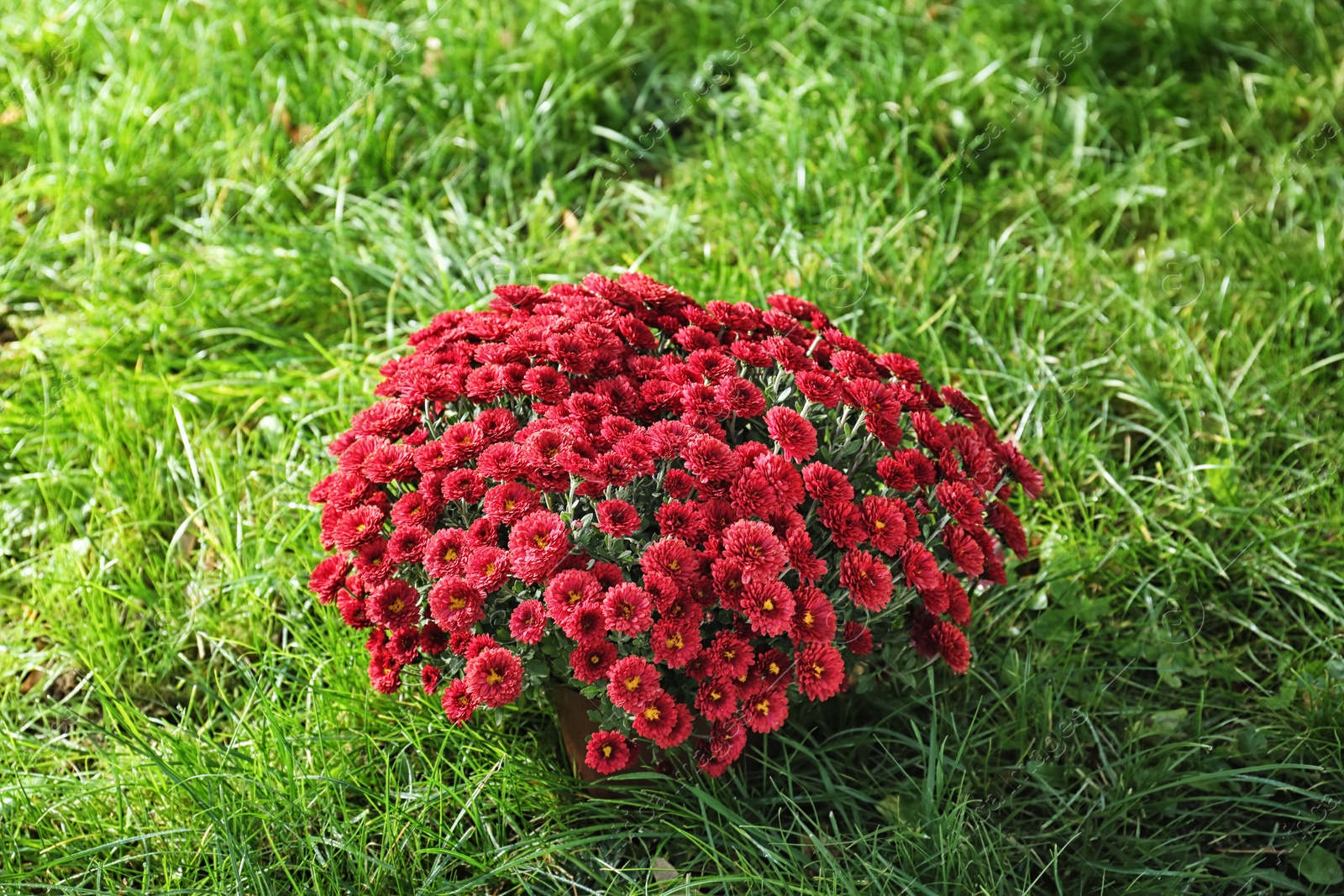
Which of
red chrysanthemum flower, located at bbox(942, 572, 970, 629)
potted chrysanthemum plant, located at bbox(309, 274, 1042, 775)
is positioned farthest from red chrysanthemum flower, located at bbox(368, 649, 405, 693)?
red chrysanthemum flower, located at bbox(942, 572, 970, 629)

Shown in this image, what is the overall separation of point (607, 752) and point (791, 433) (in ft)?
1.94

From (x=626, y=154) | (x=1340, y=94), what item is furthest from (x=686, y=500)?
(x=1340, y=94)

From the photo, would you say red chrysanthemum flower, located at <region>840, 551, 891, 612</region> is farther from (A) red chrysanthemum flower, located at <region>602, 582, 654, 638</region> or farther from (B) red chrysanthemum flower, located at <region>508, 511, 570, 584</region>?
(B) red chrysanthemum flower, located at <region>508, 511, 570, 584</region>

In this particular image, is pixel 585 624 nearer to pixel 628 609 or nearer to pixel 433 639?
pixel 628 609

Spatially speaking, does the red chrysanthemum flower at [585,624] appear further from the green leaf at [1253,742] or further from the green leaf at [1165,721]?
the green leaf at [1253,742]

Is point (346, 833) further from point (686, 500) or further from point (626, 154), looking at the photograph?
point (626, 154)

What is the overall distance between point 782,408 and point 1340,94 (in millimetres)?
3009

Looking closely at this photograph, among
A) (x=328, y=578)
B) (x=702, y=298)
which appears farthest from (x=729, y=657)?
(x=702, y=298)

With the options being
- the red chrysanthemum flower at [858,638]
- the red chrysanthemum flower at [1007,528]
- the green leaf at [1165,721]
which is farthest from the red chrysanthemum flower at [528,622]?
the green leaf at [1165,721]

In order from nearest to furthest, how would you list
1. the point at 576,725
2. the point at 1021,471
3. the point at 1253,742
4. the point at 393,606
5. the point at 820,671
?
the point at 820,671
the point at 393,606
the point at 576,725
the point at 1021,471
the point at 1253,742

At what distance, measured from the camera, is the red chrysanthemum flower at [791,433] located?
1815 millimetres

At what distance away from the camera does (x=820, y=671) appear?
1745 mm

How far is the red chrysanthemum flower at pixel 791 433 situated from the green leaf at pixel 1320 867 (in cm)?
120

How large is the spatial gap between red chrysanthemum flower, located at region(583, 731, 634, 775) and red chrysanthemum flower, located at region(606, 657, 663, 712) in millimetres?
88
